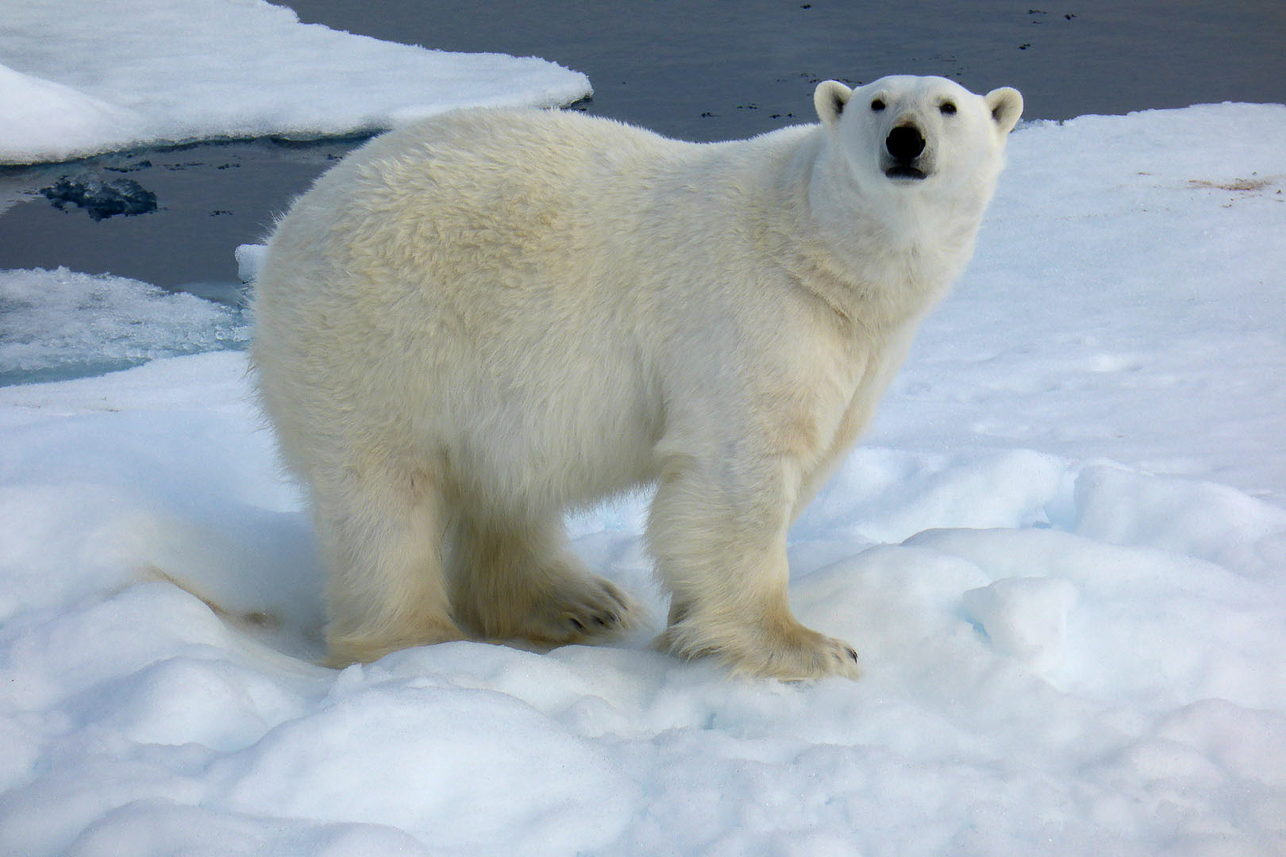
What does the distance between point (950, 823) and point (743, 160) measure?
5.75ft

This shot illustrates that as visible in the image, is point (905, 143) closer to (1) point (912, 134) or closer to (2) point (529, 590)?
(1) point (912, 134)

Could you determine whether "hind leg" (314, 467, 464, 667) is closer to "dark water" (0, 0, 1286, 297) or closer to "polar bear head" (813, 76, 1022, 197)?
"polar bear head" (813, 76, 1022, 197)

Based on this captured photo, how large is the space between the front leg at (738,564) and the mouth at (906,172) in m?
0.74

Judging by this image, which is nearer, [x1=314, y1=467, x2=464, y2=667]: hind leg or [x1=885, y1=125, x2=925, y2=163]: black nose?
[x1=885, y1=125, x2=925, y2=163]: black nose

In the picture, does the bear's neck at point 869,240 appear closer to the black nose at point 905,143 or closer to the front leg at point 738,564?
the black nose at point 905,143

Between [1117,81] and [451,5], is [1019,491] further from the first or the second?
[451,5]

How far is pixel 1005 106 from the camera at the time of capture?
9.97ft

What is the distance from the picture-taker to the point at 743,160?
124 inches

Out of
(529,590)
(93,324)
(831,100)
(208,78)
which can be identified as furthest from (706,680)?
(208,78)

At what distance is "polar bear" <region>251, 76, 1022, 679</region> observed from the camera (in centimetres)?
292

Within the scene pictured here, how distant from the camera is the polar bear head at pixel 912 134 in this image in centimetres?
273

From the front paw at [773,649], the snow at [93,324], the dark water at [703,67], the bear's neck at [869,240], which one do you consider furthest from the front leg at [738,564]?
the dark water at [703,67]

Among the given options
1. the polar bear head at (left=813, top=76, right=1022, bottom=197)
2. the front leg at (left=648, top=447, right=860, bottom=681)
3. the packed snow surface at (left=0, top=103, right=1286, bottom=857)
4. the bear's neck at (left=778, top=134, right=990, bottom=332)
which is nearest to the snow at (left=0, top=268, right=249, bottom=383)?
the packed snow surface at (left=0, top=103, right=1286, bottom=857)

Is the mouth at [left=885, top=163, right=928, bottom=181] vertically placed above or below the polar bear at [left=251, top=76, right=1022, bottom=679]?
above
